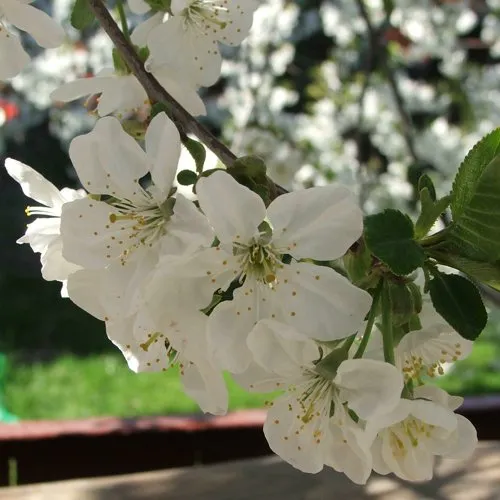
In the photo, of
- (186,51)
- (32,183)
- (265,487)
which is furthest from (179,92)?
(265,487)

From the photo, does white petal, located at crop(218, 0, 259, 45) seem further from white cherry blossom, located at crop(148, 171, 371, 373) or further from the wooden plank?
the wooden plank

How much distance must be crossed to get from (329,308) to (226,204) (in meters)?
0.09

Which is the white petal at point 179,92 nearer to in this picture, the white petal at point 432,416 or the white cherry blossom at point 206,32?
the white cherry blossom at point 206,32

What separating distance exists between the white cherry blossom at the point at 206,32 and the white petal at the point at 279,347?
27 cm

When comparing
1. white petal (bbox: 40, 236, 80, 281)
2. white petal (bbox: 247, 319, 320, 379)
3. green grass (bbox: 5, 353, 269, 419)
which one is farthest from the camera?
green grass (bbox: 5, 353, 269, 419)

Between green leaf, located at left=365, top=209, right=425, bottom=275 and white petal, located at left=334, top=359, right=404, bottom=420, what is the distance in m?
0.06

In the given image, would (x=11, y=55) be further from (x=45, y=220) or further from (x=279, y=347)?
(x=279, y=347)

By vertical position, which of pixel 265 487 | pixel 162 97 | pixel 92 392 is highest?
pixel 162 97

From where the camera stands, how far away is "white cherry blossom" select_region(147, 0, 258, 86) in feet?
2.14

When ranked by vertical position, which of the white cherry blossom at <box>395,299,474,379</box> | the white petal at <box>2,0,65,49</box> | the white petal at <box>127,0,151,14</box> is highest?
the white petal at <box>127,0,151,14</box>

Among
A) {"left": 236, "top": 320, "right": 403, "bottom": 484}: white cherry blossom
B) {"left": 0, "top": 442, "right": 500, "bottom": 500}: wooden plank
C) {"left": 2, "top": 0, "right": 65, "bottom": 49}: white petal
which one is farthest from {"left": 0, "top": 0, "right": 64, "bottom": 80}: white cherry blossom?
{"left": 0, "top": 442, "right": 500, "bottom": 500}: wooden plank

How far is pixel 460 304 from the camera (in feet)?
1.65

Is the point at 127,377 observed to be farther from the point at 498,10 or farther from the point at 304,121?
the point at 498,10

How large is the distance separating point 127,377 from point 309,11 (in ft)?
4.72
